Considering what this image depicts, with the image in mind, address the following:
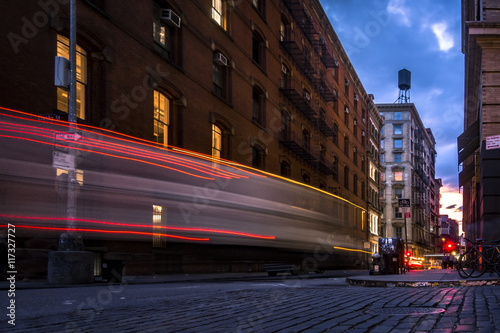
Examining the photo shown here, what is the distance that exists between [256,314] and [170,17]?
17978mm

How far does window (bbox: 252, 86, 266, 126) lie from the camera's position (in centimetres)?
3247

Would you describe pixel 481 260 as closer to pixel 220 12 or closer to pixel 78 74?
pixel 78 74

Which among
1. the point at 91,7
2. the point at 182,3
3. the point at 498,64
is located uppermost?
the point at 182,3

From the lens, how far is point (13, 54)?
50.0 feet

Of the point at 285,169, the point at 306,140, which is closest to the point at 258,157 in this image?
the point at 285,169

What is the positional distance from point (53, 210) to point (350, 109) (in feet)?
150

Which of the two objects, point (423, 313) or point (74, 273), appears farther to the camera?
point (74, 273)

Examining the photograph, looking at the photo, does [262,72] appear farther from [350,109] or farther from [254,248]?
[350,109]

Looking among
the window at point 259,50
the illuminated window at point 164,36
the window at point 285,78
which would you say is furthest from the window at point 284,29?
the illuminated window at point 164,36

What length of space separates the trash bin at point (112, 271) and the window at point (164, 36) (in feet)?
34.5

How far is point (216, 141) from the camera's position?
2709cm

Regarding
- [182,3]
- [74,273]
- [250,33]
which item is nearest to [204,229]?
[74,273]
